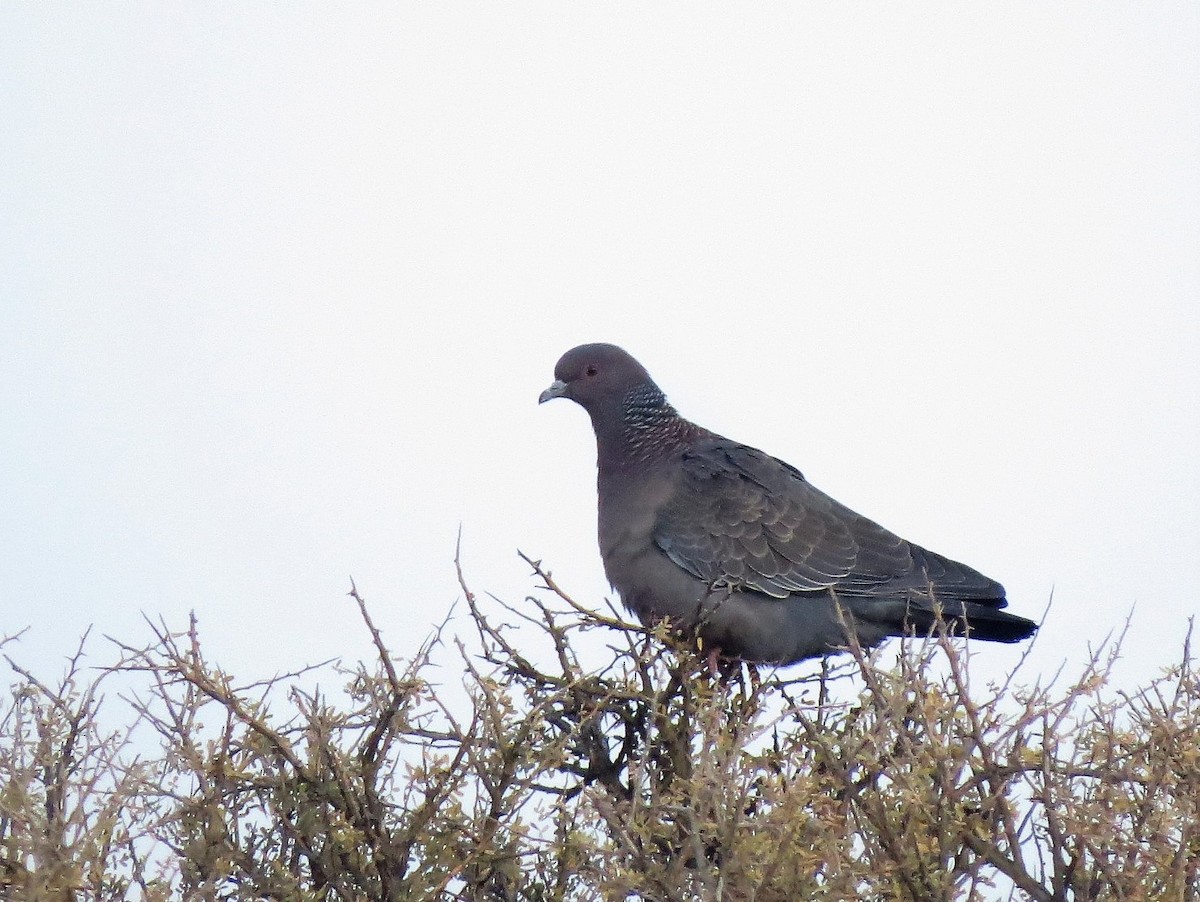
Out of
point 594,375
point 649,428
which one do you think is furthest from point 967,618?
point 594,375

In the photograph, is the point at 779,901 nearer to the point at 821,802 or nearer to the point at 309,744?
the point at 821,802

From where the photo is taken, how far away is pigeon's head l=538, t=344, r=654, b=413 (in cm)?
650

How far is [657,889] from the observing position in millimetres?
2916

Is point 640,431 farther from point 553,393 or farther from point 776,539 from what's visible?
point 776,539

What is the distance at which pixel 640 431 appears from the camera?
6.37 metres

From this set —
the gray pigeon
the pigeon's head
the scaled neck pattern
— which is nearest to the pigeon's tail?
the gray pigeon

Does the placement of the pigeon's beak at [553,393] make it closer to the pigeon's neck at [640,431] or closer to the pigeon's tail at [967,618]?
the pigeon's neck at [640,431]

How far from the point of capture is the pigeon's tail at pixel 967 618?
19.1 ft

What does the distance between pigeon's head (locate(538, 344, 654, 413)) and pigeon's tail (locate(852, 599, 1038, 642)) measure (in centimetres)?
149

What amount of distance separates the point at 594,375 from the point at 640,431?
0.39 metres

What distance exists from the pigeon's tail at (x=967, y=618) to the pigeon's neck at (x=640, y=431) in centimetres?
112

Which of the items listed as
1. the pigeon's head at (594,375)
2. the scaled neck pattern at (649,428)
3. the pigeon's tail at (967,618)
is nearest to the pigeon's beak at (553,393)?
the pigeon's head at (594,375)

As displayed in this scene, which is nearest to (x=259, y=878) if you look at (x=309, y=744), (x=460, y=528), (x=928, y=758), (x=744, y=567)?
(x=309, y=744)

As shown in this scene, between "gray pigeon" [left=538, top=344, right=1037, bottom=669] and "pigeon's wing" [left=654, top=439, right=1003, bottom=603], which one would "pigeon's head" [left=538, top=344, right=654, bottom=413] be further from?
"pigeon's wing" [left=654, top=439, right=1003, bottom=603]
